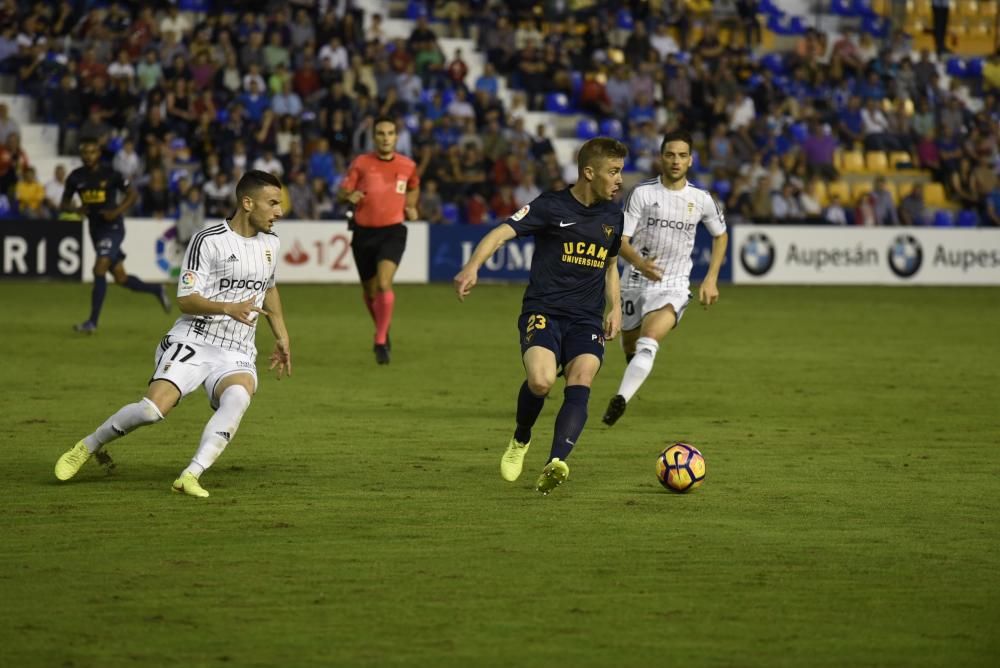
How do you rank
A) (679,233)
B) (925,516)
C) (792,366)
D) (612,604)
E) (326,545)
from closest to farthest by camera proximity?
1. (612,604)
2. (326,545)
3. (925,516)
4. (679,233)
5. (792,366)

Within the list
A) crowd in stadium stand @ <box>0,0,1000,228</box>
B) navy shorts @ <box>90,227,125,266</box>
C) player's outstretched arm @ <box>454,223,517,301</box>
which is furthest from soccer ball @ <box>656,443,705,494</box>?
crowd in stadium stand @ <box>0,0,1000,228</box>

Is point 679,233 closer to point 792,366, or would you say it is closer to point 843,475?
point 843,475

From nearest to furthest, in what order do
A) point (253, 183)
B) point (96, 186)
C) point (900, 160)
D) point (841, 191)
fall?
point (253, 183) < point (96, 186) < point (841, 191) < point (900, 160)

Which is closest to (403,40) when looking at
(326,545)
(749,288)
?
(749,288)

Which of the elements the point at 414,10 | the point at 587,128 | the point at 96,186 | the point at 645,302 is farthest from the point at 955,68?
the point at 645,302

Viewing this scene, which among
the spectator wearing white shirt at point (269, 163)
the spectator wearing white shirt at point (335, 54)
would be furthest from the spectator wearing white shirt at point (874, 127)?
the spectator wearing white shirt at point (269, 163)

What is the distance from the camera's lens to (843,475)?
935 centimetres

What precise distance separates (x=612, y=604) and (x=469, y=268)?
2.69m

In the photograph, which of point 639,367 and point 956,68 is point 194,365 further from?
point 956,68

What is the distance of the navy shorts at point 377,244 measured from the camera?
53.6 ft

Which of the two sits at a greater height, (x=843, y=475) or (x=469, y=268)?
(x=469, y=268)

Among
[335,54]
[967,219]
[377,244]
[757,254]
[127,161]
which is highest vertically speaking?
[335,54]

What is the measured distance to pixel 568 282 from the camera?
29.5ft

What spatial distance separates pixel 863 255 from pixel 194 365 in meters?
23.4
